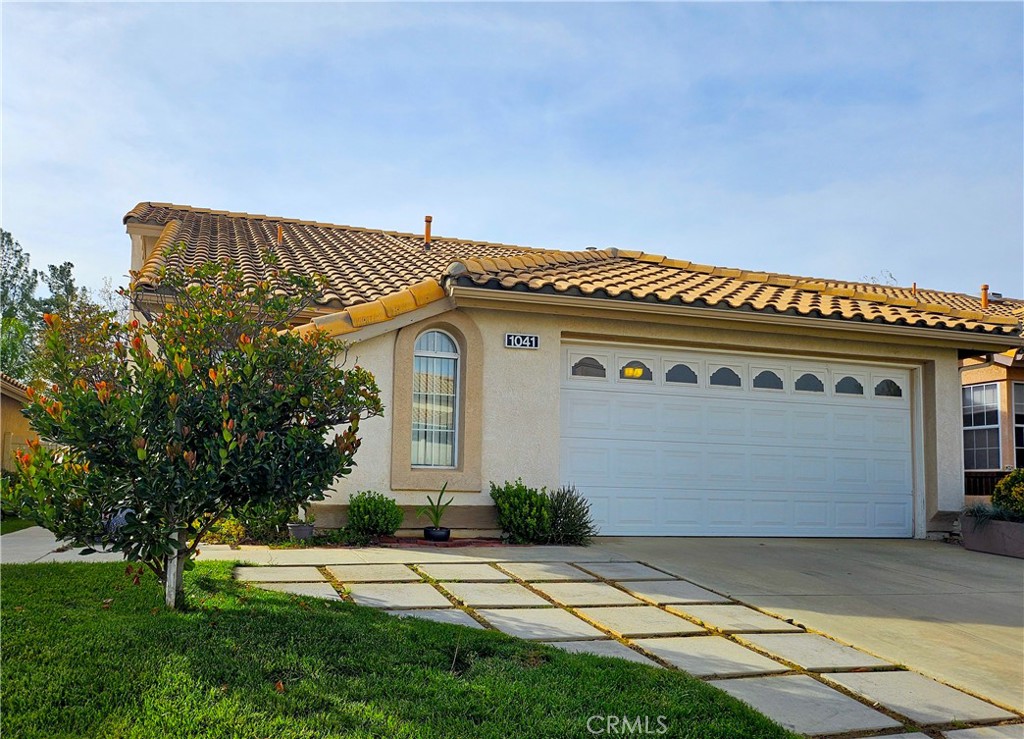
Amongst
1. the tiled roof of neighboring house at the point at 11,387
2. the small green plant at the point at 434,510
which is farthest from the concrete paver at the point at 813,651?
the tiled roof of neighboring house at the point at 11,387

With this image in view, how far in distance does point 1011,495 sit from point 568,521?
627 cm

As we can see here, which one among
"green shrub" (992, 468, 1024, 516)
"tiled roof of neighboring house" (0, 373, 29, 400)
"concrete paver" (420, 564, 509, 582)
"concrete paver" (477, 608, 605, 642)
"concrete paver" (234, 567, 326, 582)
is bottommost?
"concrete paver" (477, 608, 605, 642)

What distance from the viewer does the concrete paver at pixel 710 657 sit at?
520 cm

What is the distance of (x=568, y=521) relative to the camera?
33.4 feet

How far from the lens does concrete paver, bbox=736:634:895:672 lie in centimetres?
557

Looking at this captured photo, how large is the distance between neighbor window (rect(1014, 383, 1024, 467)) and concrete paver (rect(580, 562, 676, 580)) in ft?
37.7

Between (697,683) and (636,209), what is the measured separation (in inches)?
454

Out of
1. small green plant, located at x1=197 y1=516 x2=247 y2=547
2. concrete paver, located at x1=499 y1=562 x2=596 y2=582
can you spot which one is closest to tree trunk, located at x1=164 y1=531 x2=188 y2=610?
concrete paver, located at x1=499 y1=562 x2=596 y2=582

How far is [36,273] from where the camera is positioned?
3853 cm

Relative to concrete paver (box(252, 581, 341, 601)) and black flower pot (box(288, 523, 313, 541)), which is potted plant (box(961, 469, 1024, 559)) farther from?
concrete paver (box(252, 581, 341, 601))

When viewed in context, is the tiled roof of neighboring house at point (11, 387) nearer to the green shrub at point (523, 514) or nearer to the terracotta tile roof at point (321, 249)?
the terracotta tile roof at point (321, 249)

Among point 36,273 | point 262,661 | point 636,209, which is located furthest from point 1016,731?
point 36,273

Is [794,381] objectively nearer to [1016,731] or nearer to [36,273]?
[1016,731]
